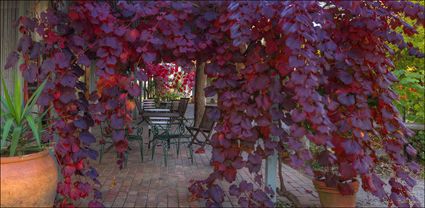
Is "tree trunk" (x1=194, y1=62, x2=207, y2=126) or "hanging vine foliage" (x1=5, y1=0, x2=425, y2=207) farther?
"tree trunk" (x1=194, y1=62, x2=207, y2=126)

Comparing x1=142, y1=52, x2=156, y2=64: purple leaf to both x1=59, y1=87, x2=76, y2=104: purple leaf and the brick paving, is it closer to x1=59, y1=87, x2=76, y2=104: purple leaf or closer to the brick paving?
x1=59, y1=87, x2=76, y2=104: purple leaf

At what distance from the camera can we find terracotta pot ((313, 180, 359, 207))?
3678mm

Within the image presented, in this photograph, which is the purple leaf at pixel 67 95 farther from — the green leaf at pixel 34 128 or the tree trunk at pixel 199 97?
the tree trunk at pixel 199 97

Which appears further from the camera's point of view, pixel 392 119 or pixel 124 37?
pixel 392 119

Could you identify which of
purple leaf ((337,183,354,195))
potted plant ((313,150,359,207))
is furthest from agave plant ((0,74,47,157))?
purple leaf ((337,183,354,195))

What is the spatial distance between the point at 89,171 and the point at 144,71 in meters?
0.89

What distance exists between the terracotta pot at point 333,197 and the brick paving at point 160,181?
1.27 feet

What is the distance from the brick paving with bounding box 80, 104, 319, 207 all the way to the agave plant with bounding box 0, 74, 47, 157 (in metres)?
1.14

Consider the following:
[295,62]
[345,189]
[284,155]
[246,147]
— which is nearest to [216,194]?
[246,147]

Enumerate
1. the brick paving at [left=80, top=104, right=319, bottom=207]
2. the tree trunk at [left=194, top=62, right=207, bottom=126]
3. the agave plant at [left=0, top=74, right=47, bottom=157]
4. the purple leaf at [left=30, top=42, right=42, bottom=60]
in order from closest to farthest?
the agave plant at [left=0, top=74, right=47, bottom=157] → the purple leaf at [left=30, top=42, right=42, bottom=60] → the brick paving at [left=80, top=104, right=319, bottom=207] → the tree trunk at [left=194, top=62, right=207, bottom=126]

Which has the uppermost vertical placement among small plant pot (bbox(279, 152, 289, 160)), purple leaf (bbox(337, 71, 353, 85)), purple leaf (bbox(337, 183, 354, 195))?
purple leaf (bbox(337, 71, 353, 85))

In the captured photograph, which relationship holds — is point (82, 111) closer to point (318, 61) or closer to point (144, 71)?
point (144, 71)

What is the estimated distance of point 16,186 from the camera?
102 inches

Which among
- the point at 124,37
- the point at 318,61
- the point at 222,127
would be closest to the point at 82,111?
the point at 124,37
